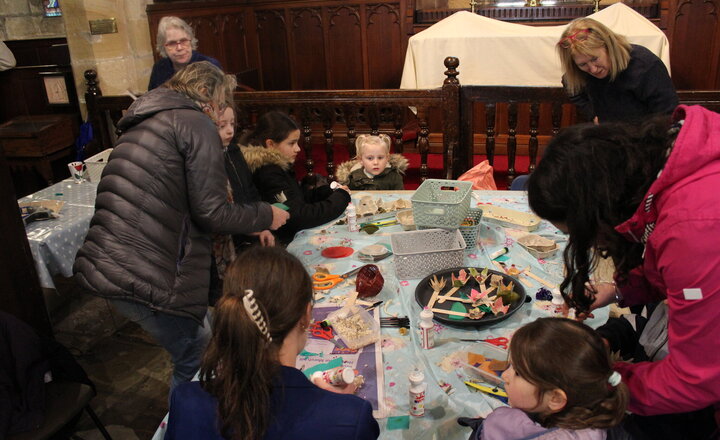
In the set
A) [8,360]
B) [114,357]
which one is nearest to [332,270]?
[8,360]

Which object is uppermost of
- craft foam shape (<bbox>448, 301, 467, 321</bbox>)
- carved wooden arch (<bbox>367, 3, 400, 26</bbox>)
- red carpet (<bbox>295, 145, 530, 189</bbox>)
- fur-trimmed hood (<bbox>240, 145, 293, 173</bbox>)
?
carved wooden arch (<bbox>367, 3, 400, 26</bbox>)

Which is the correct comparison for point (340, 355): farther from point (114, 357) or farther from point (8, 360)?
point (114, 357)

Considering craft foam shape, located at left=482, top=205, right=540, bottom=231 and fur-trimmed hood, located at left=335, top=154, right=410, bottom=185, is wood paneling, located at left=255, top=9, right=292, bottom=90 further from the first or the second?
craft foam shape, located at left=482, top=205, right=540, bottom=231

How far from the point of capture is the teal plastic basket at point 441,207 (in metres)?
2.56

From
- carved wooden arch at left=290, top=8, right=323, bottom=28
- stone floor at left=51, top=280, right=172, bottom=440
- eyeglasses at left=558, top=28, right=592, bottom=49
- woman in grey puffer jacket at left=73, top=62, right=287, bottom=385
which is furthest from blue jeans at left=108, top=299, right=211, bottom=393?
carved wooden arch at left=290, top=8, right=323, bottom=28

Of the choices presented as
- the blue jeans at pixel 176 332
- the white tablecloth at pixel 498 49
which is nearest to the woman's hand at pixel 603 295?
the blue jeans at pixel 176 332

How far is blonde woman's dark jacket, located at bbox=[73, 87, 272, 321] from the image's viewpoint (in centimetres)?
221

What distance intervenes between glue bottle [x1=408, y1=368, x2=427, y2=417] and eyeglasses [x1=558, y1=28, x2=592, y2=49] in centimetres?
225

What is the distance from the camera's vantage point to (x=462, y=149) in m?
4.56

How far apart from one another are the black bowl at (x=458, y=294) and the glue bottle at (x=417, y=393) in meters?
0.41

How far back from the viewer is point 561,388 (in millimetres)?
1403

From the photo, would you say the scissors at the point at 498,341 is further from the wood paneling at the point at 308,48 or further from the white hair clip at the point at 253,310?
the wood paneling at the point at 308,48

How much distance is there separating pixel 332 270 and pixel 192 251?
0.57 metres

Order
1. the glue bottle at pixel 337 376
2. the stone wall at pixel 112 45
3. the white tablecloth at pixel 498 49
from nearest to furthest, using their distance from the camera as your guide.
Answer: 1. the glue bottle at pixel 337 376
2. the white tablecloth at pixel 498 49
3. the stone wall at pixel 112 45
